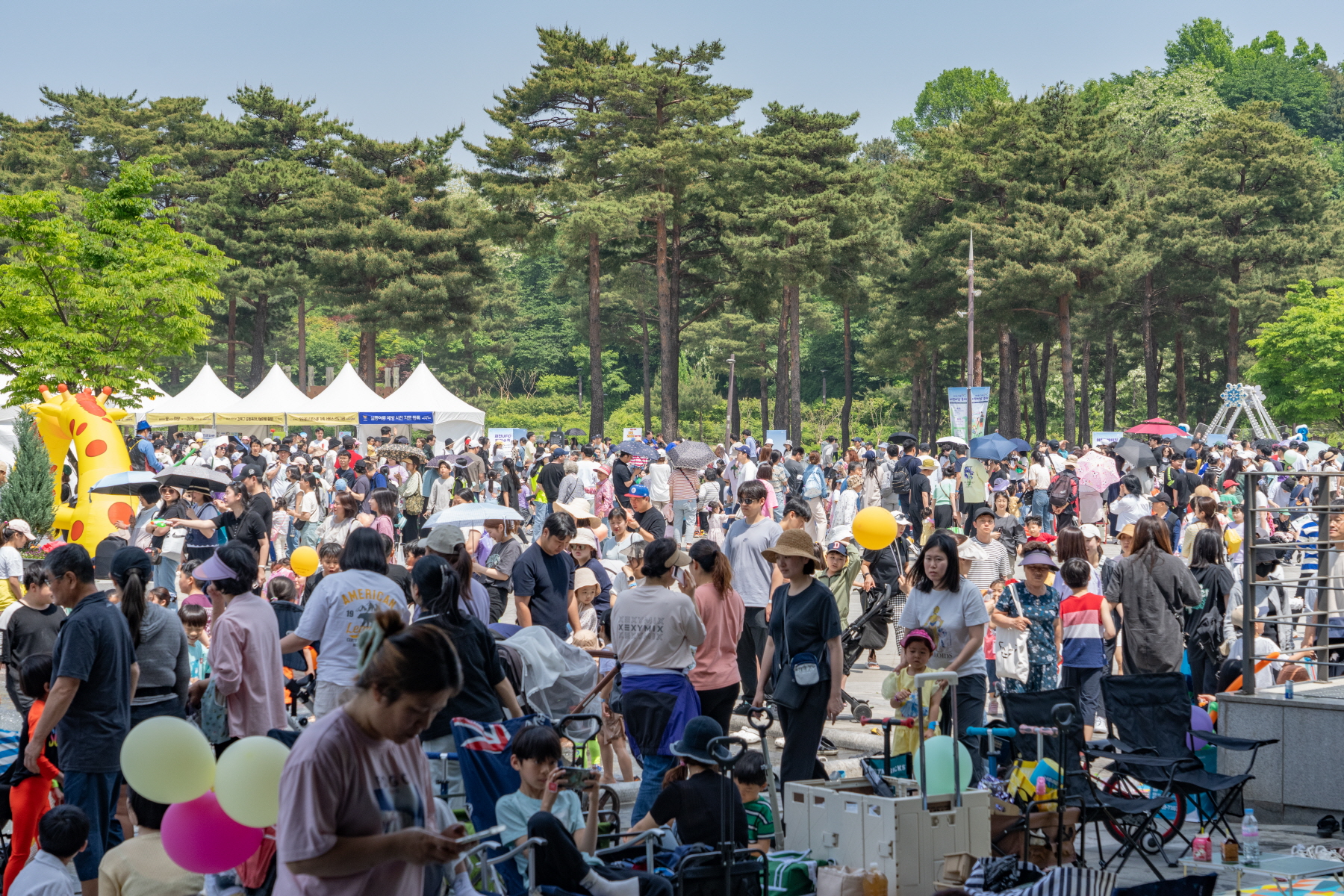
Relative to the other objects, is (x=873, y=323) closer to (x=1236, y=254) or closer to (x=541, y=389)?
(x=1236, y=254)

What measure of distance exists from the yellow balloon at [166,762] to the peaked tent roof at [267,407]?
34582 mm

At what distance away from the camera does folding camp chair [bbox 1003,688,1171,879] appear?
5.84m

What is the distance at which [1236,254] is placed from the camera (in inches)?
1860

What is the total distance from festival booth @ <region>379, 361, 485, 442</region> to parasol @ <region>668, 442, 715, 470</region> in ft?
50.9

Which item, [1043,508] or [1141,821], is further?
[1043,508]

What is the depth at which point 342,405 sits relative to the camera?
119ft

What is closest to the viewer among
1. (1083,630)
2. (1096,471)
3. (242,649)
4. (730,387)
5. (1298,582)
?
(242,649)

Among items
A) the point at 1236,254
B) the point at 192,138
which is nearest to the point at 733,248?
the point at 1236,254

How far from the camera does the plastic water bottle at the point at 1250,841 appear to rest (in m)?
5.80

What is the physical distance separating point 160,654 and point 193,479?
294 inches

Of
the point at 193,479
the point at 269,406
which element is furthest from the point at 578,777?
the point at 269,406

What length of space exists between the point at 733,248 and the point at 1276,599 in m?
34.3

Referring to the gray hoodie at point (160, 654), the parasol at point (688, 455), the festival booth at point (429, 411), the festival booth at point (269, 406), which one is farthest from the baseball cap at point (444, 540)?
the festival booth at point (269, 406)

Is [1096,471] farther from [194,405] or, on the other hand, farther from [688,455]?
[194,405]
